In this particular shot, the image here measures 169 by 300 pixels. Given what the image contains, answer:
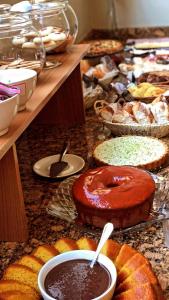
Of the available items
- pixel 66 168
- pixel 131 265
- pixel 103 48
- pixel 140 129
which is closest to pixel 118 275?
pixel 131 265

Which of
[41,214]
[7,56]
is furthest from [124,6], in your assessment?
[41,214]

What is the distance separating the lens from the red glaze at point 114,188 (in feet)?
2.72

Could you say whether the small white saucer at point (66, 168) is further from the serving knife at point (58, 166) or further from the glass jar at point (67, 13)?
the glass jar at point (67, 13)

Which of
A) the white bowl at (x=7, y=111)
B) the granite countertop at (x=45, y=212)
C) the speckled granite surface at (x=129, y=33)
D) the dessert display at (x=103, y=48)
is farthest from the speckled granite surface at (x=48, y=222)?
the speckled granite surface at (x=129, y=33)

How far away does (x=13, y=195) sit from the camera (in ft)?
2.70

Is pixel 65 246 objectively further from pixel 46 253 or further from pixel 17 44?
pixel 17 44

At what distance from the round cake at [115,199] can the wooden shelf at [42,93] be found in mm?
154

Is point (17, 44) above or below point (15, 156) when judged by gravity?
above

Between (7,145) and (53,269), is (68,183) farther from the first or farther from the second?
(53,269)

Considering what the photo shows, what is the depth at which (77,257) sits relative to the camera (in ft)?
2.10

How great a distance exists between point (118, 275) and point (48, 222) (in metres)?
0.27

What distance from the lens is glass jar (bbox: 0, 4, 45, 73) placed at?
98 centimetres

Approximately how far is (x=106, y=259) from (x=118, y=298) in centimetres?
5

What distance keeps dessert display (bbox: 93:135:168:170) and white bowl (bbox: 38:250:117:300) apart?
0.41 metres
